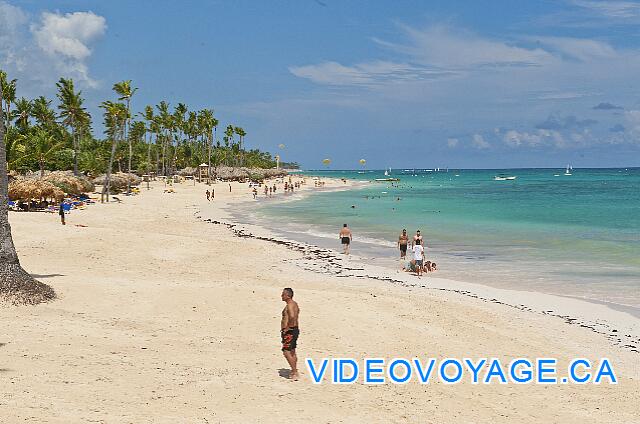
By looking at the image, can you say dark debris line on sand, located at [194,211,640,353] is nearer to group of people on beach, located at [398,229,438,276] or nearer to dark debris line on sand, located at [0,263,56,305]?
group of people on beach, located at [398,229,438,276]

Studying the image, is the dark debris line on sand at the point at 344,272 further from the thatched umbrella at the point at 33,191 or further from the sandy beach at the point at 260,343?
the thatched umbrella at the point at 33,191

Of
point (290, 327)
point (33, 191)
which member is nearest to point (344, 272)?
point (290, 327)

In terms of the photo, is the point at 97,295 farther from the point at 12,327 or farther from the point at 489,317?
the point at 489,317

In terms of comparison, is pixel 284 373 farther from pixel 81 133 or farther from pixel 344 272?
pixel 81 133

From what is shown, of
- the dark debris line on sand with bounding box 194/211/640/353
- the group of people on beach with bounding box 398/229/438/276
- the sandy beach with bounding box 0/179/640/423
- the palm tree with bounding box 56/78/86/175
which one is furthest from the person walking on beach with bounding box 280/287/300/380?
the palm tree with bounding box 56/78/86/175

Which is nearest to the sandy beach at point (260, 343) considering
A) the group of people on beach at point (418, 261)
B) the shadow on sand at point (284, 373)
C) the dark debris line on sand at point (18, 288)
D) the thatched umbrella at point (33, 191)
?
the shadow on sand at point (284, 373)

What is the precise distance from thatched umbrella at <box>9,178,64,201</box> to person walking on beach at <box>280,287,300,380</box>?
33.0 meters

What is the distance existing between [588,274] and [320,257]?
11.4 m

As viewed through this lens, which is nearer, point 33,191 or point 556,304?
point 556,304

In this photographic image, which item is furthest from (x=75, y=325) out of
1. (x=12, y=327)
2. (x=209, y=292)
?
(x=209, y=292)

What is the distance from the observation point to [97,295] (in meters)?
13.8

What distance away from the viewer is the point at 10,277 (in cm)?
1230

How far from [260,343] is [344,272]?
1040 cm

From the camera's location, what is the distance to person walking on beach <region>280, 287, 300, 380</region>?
892 cm
